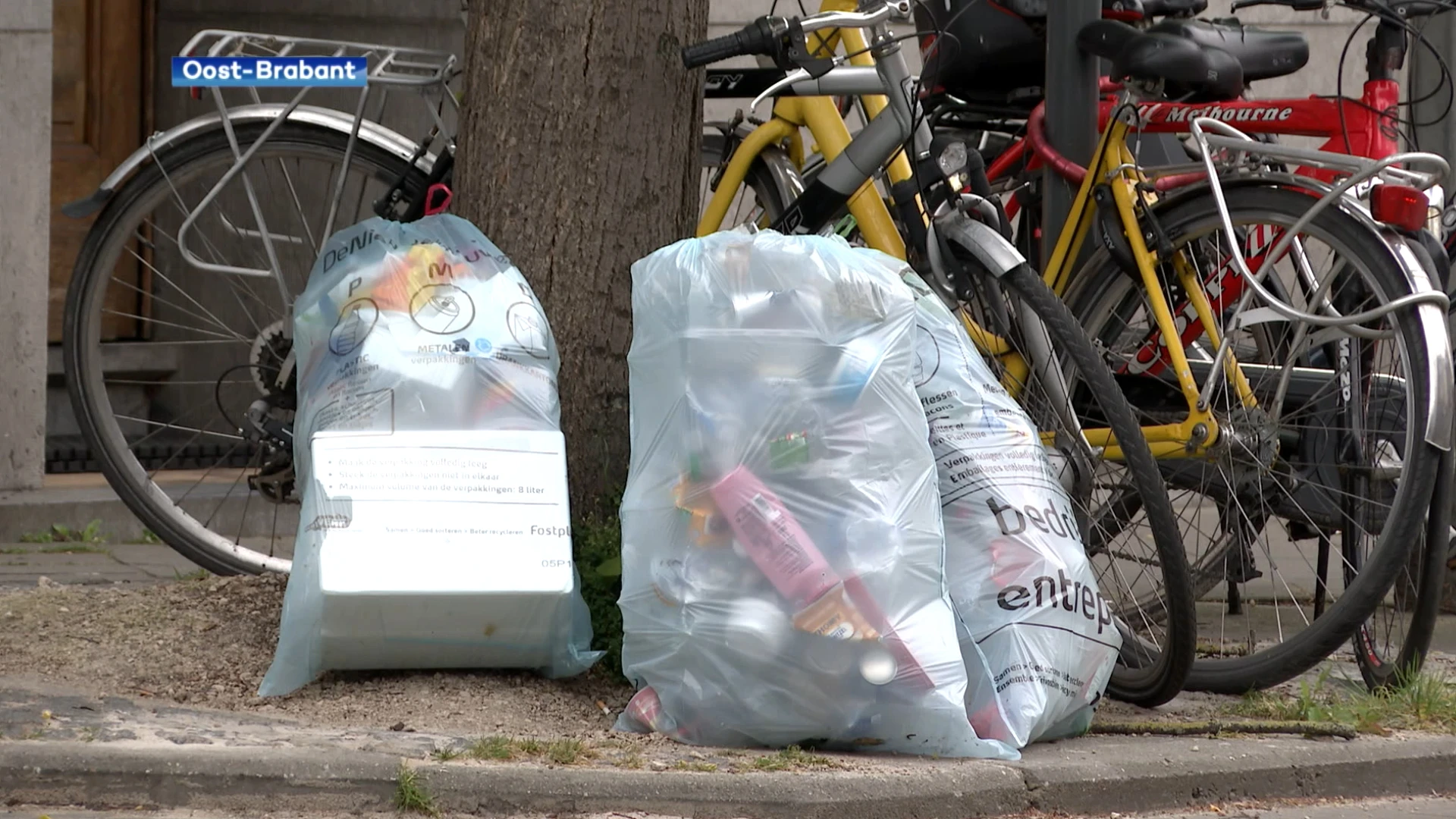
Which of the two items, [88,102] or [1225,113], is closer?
[1225,113]

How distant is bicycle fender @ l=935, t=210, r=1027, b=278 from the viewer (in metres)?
3.25

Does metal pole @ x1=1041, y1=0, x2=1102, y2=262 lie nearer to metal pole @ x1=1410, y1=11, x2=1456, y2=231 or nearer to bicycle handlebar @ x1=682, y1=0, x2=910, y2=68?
bicycle handlebar @ x1=682, y1=0, x2=910, y2=68

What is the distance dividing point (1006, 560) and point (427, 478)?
41.8 inches

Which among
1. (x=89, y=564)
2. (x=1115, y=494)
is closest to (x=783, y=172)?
(x=1115, y=494)

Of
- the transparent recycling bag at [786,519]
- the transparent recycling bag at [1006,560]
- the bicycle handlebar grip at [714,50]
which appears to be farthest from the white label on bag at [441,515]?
the bicycle handlebar grip at [714,50]

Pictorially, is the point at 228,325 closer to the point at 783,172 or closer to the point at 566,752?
the point at 783,172

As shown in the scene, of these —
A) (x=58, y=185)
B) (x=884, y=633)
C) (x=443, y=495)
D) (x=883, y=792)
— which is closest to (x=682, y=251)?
(x=443, y=495)

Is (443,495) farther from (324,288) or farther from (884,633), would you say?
(884,633)

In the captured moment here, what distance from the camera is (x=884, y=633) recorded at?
2.80 metres

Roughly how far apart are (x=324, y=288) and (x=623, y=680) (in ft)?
3.23

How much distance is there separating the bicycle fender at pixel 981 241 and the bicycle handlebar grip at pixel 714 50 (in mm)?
533

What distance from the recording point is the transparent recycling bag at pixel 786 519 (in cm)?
281

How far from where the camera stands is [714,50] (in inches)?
132

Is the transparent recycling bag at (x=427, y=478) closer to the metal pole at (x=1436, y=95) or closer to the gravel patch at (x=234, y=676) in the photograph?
the gravel patch at (x=234, y=676)
